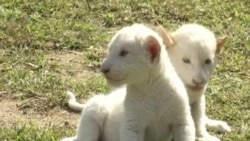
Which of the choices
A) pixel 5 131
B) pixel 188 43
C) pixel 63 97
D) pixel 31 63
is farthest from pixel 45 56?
pixel 188 43

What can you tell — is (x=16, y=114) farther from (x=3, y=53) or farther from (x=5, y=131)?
(x=3, y=53)

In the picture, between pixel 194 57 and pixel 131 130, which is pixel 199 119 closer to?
pixel 194 57

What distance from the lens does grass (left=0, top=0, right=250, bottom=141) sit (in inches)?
285

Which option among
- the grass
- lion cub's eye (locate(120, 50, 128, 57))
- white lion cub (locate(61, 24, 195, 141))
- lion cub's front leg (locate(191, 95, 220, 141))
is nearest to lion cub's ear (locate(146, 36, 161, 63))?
white lion cub (locate(61, 24, 195, 141))

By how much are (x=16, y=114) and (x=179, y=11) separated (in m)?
3.78

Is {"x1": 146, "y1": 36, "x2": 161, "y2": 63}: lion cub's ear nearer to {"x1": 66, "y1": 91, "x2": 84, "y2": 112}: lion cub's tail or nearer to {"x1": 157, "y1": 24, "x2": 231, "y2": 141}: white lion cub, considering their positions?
{"x1": 157, "y1": 24, "x2": 231, "y2": 141}: white lion cub

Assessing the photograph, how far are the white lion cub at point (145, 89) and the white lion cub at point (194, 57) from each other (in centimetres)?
25

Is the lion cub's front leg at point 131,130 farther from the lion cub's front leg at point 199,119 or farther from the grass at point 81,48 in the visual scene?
the grass at point 81,48

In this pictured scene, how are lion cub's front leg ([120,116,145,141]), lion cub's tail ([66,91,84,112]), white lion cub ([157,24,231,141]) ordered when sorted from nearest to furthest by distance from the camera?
lion cub's front leg ([120,116,145,141]), white lion cub ([157,24,231,141]), lion cub's tail ([66,91,84,112])

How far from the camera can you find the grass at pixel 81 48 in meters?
7.23

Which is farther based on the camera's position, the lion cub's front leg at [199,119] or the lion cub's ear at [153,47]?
the lion cub's front leg at [199,119]

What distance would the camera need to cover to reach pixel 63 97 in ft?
24.0

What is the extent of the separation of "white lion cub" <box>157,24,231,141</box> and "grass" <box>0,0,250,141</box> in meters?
0.58

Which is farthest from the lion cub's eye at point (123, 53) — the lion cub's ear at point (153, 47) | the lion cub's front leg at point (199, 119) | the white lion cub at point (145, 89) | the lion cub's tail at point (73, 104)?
the lion cub's tail at point (73, 104)
